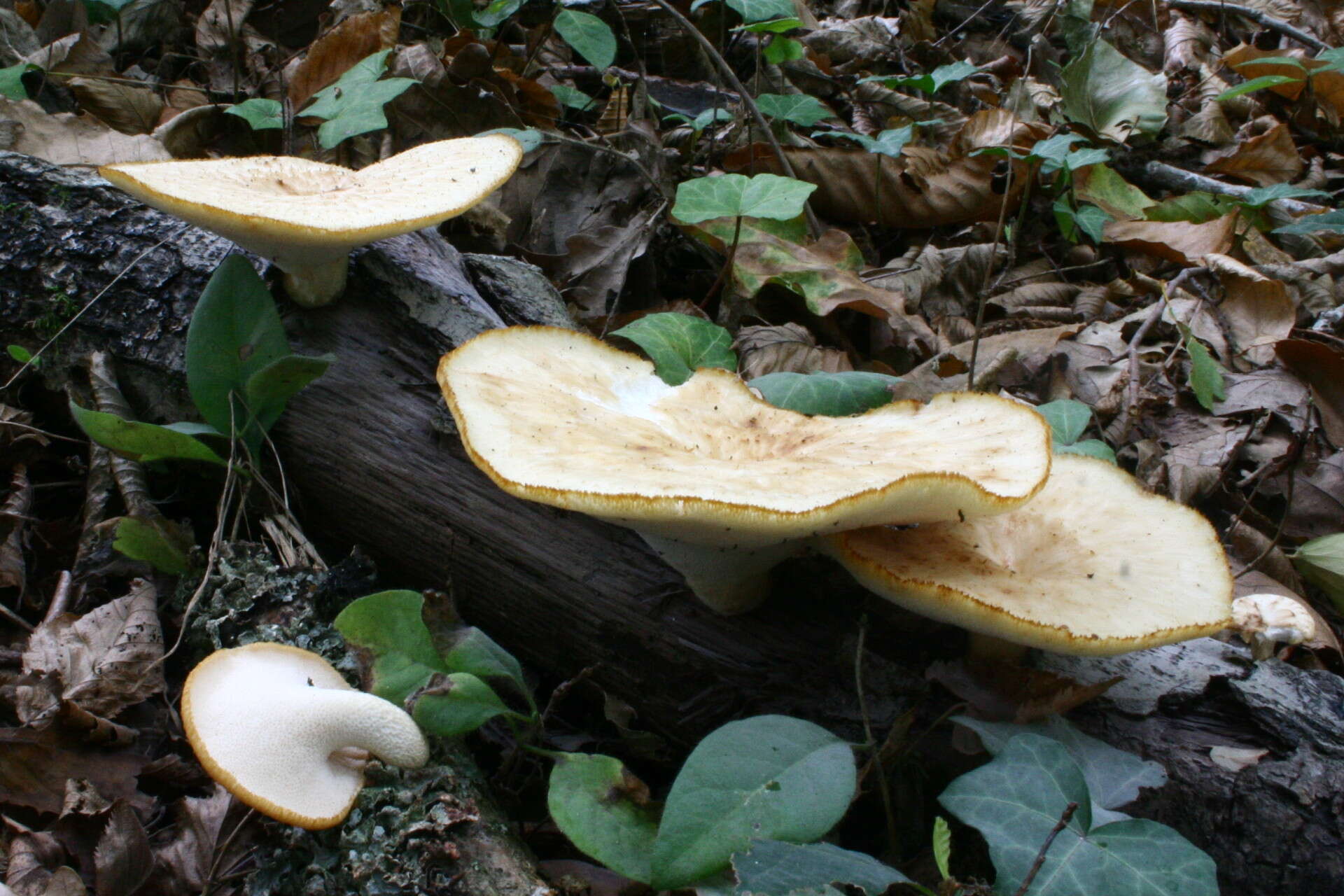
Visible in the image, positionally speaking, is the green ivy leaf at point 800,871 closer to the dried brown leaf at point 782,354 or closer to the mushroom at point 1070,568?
the mushroom at point 1070,568

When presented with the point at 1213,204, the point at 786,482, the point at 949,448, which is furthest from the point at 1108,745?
the point at 1213,204

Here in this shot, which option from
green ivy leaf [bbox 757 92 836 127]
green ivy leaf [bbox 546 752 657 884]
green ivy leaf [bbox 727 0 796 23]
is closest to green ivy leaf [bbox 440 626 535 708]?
green ivy leaf [bbox 546 752 657 884]

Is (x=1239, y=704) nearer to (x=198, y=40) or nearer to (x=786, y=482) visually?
(x=786, y=482)

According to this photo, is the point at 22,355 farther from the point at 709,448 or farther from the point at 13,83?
the point at 709,448

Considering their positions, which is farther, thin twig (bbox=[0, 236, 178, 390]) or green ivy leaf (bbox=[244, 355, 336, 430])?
thin twig (bbox=[0, 236, 178, 390])

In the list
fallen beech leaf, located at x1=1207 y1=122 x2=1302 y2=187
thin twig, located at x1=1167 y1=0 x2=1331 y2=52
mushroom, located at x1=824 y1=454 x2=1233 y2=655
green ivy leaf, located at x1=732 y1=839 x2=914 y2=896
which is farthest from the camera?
thin twig, located at x1=1167 y1=0 x2=1331 y2=52

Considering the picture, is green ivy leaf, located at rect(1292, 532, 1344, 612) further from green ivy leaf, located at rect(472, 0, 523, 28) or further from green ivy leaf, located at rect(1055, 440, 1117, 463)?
green ivy leaf, located at rect(472, 0, 523, 28)

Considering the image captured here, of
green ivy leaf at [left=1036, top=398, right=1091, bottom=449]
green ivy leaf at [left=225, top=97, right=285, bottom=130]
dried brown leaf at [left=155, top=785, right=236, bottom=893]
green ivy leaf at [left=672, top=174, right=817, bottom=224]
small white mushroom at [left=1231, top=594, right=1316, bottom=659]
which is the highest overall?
green ivy leaf at [left=225, top=97, right=285, bottom=130]
